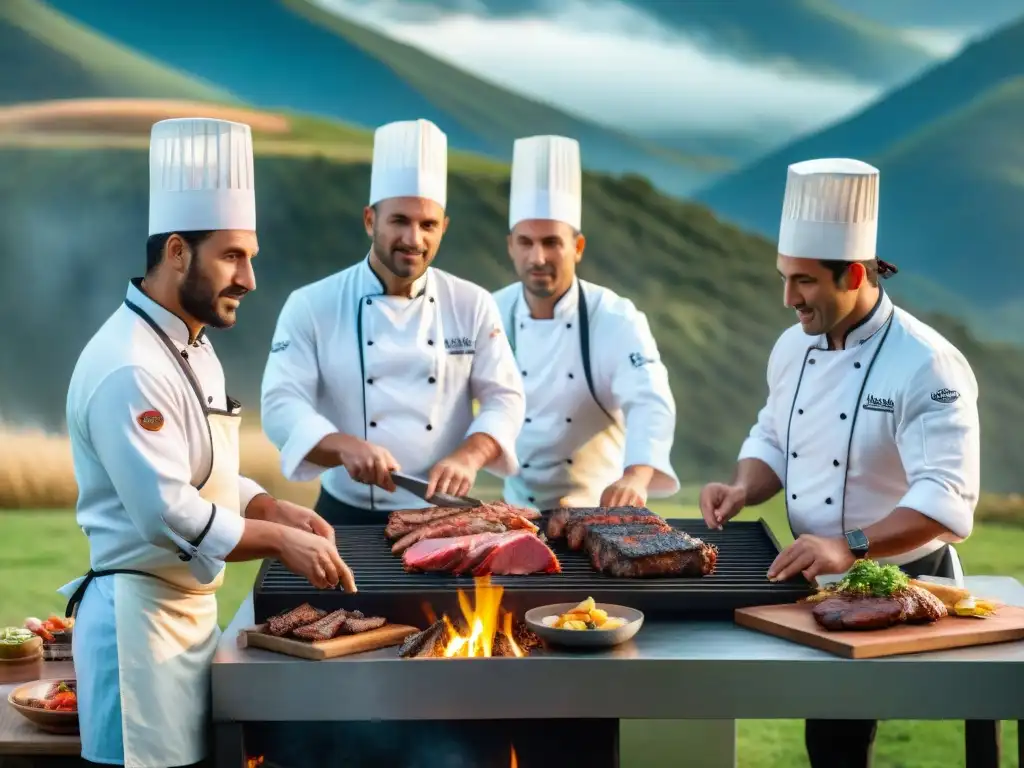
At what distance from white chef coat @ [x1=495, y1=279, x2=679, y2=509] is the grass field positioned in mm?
1876

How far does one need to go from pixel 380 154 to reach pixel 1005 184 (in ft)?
34.1

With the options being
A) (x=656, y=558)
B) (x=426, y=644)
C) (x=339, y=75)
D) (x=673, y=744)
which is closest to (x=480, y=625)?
(x=426, y=644)

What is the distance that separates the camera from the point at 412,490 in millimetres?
4102

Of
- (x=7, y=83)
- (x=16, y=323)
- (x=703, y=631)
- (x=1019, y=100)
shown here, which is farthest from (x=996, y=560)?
(x=7, y=83)

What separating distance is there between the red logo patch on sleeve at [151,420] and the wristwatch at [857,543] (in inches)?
73.5

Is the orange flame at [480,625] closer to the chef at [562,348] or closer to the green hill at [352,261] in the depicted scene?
the chef at [562,348]

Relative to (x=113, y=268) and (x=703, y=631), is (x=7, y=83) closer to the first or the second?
(x=113, y=268)

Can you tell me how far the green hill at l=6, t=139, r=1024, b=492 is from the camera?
12664mm

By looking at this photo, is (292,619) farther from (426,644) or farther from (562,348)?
(562,348)

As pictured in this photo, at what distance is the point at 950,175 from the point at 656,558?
11.3m

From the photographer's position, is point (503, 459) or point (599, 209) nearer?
point (503, 459)

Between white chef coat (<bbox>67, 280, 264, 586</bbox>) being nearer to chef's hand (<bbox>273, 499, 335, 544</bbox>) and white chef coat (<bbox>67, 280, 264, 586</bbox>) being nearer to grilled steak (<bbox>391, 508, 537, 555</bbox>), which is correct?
chef's hand (<bbox>273, 499, 335, 544</bbox>)

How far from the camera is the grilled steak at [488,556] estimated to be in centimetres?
336

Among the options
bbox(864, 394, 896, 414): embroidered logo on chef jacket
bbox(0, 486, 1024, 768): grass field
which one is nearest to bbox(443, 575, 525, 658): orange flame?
bbox(864, 394, 896, 414): embroidered logo on chef jacket
